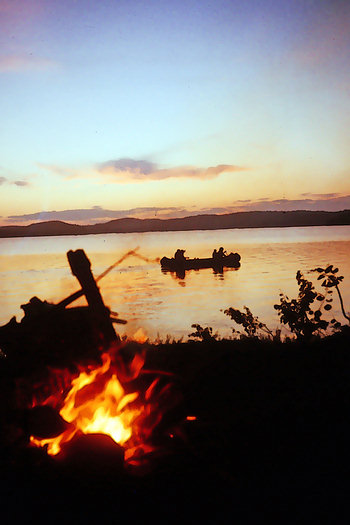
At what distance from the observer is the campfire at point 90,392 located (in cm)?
518

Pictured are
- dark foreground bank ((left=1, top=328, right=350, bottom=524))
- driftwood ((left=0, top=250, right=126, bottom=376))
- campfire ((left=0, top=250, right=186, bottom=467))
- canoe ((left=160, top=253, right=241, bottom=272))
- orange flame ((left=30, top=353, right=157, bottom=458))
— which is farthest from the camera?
canoe ((left=160, top=253, right=241, bottom=272))

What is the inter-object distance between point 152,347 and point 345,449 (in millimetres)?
4162

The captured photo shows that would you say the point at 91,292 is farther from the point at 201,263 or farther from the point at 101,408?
the point at 201,263

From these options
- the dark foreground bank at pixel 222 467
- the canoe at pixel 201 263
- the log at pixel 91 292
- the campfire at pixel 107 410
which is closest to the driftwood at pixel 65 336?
the log at pixel 91 292

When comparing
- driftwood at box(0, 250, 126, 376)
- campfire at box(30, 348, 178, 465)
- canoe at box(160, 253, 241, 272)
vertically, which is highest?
driftwood at box(0, 250, 126, 376)

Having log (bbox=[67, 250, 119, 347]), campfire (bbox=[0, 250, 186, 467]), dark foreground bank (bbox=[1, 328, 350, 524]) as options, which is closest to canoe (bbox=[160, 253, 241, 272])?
dark foreground bank (bbox=[1, 328, 350, 524])

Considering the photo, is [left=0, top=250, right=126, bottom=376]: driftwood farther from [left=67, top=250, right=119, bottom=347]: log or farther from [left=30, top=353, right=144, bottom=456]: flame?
[left=30, top=353, right=144, bottom=456]: flame

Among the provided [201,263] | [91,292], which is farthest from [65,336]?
[201,263]

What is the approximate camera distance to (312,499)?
15.2ft

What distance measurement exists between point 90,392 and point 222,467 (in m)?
1.82

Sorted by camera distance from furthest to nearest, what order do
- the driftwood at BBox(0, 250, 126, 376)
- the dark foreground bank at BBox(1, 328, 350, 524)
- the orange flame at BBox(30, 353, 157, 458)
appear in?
the driftwood at BBox(0, 250, 126, 376) < the orange flame at BBox(30, 353, 157, 458) < the dark foreground bank at BBox(1, 328, 350, 524)

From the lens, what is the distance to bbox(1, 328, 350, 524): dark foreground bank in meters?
4.54

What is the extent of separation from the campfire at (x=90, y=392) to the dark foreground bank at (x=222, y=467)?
27 cm

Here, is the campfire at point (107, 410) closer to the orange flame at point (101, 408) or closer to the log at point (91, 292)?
the orange flame at point (101, 408)
